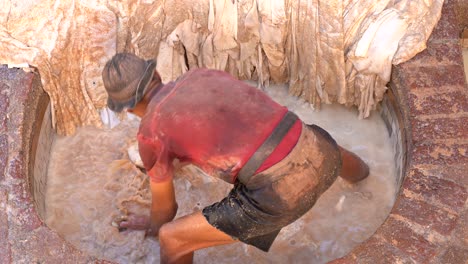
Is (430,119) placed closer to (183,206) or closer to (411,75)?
(411,75)

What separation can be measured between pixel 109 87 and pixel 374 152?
1.62 metres

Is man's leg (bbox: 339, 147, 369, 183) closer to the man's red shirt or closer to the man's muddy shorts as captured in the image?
the man's muddy shorts

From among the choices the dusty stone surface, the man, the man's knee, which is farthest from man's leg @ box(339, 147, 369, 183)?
the man's knee

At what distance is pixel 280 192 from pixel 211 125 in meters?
0.38

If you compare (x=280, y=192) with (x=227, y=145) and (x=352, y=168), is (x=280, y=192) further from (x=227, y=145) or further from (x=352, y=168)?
(x=352, y=168)

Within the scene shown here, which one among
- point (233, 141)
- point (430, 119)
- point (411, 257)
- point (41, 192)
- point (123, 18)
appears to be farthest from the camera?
point (123, 18)

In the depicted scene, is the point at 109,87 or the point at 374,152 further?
the point at 374,152

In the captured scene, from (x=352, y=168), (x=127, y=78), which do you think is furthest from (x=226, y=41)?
(x=127, y=78)

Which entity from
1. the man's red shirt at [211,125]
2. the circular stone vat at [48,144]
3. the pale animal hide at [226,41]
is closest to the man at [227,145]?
the man's red shirt at [211,125]

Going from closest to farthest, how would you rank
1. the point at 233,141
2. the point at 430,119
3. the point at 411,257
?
the point at 233,141
the point at 411,257
the point at 430,119

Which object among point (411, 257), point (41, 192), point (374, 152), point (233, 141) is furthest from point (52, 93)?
point (411, 257)

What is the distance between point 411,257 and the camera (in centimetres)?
278

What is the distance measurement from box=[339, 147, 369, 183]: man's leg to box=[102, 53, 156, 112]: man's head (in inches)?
40.7

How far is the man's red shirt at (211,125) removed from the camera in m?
2.57
